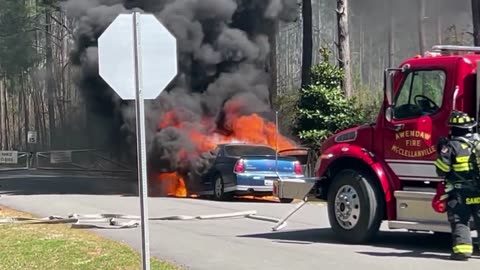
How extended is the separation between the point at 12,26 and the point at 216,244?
37.5m

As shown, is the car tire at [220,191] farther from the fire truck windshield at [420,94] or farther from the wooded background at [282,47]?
the fire truck windshield at [420,94]

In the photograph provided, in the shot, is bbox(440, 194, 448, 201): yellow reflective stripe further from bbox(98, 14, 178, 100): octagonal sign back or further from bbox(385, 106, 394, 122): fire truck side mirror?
bbox(98, 14, 178, 100): octagonal sign back

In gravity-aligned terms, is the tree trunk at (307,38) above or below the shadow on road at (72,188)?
above

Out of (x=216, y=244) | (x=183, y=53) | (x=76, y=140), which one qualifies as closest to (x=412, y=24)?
(x=183, y=53)

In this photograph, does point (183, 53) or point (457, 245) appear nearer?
point (457, 245)

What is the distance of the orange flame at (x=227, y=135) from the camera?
25688 mm

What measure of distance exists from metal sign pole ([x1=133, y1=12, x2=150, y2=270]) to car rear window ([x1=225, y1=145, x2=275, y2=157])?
14340 mm

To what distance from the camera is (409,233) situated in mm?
13883

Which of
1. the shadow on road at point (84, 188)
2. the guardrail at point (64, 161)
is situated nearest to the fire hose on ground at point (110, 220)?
the shadow on road at point (84, 188)

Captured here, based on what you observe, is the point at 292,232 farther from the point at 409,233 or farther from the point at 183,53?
the point at 183,53

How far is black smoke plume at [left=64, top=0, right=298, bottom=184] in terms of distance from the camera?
2872cm

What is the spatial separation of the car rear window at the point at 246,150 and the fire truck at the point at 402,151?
9.78 m

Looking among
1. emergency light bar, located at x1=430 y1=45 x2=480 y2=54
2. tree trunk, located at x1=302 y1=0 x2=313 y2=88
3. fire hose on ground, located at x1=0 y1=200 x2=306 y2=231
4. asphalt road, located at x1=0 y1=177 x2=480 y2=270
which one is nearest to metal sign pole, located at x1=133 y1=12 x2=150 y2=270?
asphalt road, located at x1=0 y1=177 x2=480 y2=270

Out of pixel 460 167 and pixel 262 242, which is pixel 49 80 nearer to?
pixel 262 242
